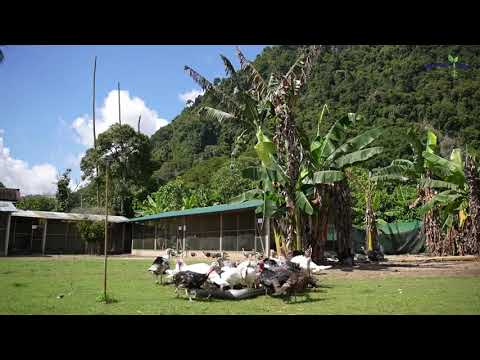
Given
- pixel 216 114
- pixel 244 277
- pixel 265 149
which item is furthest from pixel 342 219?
pixel 244 277

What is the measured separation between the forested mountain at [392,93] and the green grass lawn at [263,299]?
15.7m

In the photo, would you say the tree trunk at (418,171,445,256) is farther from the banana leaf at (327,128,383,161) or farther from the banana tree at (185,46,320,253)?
the banana tree at (185,46,320,253)

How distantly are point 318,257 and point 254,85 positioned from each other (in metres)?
5.83

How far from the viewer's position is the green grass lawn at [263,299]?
648cm

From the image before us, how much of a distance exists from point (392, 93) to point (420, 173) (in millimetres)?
18301

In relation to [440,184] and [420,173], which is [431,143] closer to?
[420,173]

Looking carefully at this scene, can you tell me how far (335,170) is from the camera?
1294 cm

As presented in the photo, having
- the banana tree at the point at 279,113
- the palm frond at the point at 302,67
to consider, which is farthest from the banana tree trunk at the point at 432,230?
the palm frond at the point at 302,67

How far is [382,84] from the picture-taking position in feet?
118

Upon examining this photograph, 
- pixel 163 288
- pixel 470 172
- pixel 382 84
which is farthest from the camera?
pixel 382 84

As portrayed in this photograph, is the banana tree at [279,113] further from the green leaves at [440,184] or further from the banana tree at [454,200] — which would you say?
the green leaves at [440,184]
